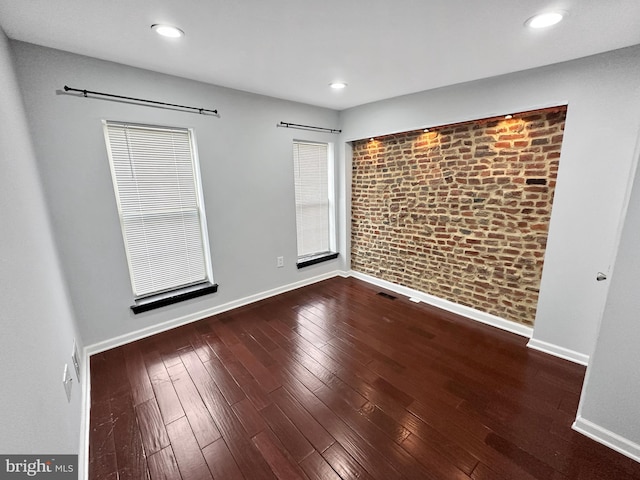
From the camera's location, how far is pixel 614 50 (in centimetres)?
188

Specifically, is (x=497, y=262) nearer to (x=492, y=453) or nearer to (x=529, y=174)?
(x=529, y=174)

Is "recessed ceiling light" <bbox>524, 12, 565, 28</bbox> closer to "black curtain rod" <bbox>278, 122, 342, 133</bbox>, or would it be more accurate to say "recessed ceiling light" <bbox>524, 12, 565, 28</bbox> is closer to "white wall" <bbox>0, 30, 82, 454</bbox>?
"black curtain rod" <bbox>278, 122, 342, 133</bbox>

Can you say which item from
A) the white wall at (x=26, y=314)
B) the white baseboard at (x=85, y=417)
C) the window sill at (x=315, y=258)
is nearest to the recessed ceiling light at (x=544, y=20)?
the white wall at (x=26, y=314)

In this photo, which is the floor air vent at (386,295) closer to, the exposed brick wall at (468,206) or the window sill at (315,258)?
the exposed brick wall at (468,206)

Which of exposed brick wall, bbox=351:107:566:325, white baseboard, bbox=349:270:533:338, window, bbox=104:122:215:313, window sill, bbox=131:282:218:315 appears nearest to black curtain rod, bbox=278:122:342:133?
exposed brick wall, bbox=351:107:566:325

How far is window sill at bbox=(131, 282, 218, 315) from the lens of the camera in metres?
2.57

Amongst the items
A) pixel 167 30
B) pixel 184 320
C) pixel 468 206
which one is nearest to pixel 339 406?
pixel 184 320

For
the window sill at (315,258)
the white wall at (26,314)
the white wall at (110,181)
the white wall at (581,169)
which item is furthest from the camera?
the window sill at (315,258)

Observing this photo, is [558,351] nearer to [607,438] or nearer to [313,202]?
[607,438]

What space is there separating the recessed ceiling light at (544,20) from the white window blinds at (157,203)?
9.28ft

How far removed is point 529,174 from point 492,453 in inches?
88.2

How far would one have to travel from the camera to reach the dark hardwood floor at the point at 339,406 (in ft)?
4.73

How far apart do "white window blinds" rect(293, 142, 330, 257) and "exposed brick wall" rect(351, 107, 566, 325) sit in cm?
58

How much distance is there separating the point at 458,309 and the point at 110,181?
3723 millimetres
